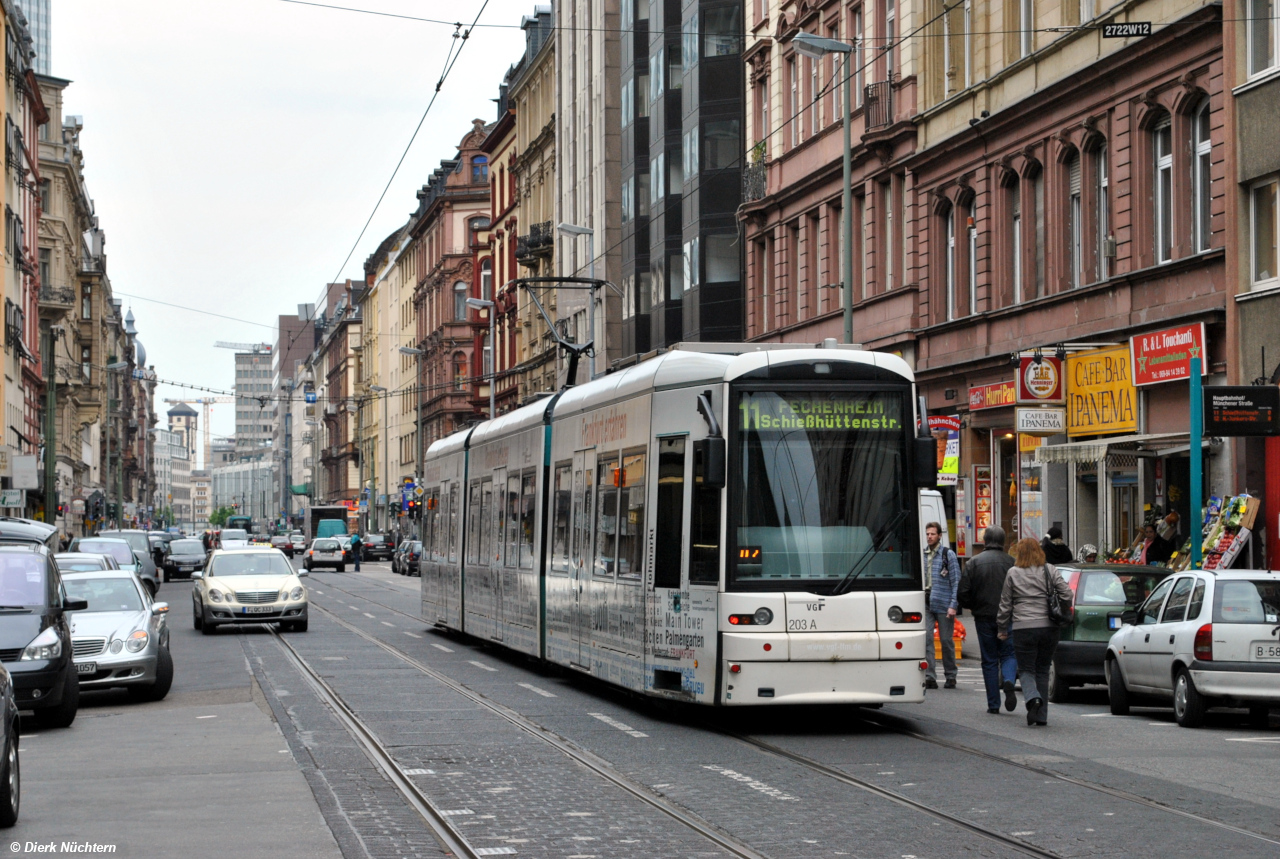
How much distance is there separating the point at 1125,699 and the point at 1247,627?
6.55ft

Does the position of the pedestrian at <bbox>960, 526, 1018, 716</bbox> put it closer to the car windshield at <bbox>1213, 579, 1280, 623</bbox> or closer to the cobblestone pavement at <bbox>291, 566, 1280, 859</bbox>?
the cobblestone pavement at <bbox>291, 566, 1280, 859</bbox>

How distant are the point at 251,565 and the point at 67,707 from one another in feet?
53.1

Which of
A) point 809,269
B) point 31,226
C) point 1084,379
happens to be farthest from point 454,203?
point 1084,379

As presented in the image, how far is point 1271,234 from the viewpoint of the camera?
992 inches

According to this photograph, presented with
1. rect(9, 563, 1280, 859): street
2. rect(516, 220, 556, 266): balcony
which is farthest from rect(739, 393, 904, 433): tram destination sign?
rect(516, 220, 556, 266): balcony

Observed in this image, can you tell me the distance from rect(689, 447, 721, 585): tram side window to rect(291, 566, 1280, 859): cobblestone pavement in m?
1.29

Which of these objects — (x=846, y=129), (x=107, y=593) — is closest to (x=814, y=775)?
(x=107, y=593)

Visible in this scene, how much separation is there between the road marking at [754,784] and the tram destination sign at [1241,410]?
449 inches

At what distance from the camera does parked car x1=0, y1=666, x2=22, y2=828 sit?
9961 mm

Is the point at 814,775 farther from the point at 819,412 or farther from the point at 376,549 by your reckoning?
the point at 376,549

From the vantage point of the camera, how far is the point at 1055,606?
16.2 meters

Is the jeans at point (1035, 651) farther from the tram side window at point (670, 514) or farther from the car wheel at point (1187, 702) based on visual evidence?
the tram side window at point (670, 514)

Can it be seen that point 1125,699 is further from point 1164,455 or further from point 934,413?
point 934,413

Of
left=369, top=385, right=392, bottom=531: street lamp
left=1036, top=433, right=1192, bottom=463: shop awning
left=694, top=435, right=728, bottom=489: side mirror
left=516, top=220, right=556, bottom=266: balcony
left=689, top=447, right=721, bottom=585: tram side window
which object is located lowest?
left=689, top=447, right=721, bottom=585: tram side window
